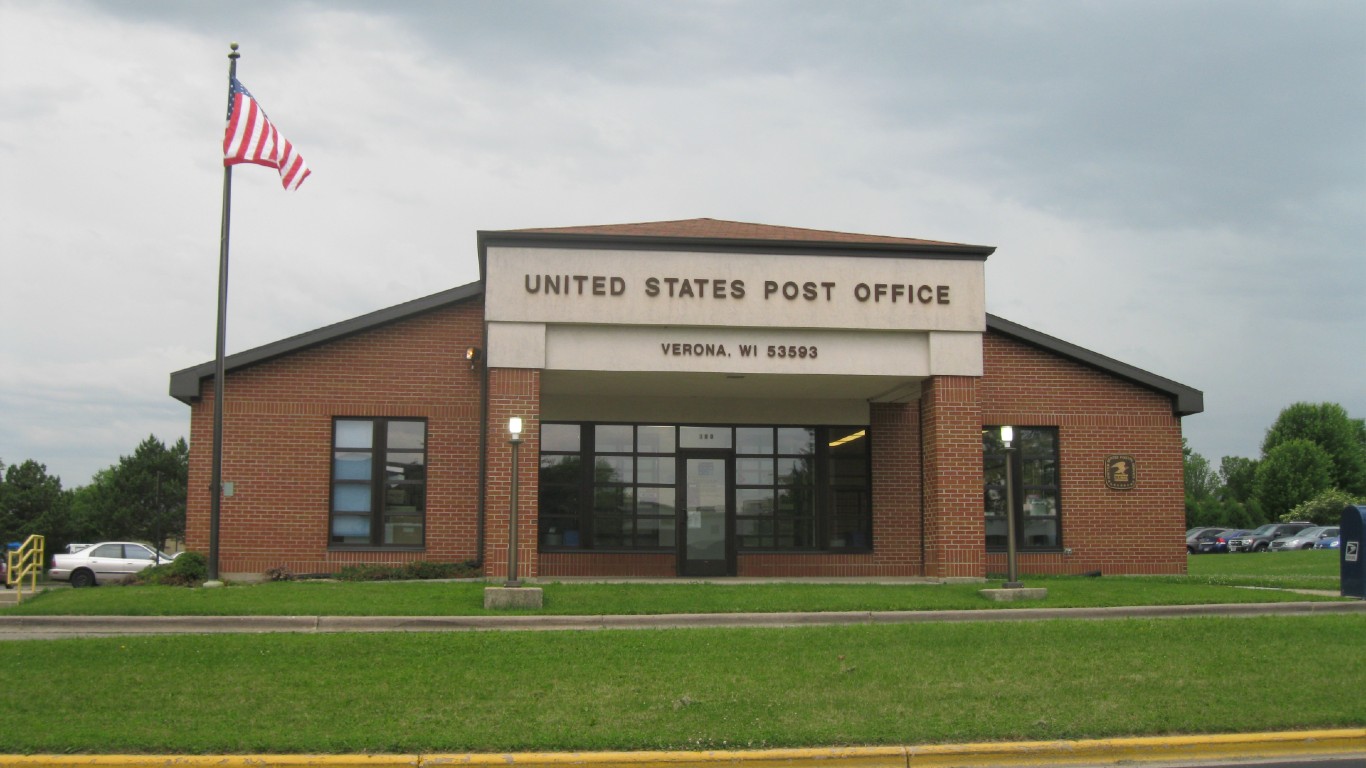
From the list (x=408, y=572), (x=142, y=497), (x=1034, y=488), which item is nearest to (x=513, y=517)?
(x=408, y=572)

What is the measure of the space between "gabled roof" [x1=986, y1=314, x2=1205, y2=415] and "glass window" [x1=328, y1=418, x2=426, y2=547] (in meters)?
10.9

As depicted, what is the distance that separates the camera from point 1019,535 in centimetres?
2177

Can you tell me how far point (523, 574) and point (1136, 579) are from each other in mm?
10488

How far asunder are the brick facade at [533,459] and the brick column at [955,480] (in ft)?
0.08

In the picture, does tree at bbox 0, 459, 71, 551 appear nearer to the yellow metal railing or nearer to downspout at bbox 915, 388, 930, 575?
the yellow metal railing

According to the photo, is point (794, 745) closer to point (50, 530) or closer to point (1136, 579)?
point (1136, 579)

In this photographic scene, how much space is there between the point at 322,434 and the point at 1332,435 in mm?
83216

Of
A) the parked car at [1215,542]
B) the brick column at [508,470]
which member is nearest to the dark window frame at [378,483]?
the brick column at [508,470]

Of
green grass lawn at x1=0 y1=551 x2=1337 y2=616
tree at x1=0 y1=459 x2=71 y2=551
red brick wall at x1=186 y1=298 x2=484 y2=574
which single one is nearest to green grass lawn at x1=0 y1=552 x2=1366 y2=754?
green grass lawn at x1=0 y1=551 x2=1337 y2=616

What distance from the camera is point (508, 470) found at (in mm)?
17781

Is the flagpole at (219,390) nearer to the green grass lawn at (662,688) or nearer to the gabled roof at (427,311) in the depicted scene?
the gabled roof at (427,311)

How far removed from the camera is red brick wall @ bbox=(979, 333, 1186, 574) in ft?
70.4

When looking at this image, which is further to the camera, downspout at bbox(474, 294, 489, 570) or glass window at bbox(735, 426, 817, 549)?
glass window at bbox(735, 426, 817, 549)

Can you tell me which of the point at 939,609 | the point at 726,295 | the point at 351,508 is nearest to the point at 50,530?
the point at 351,508
